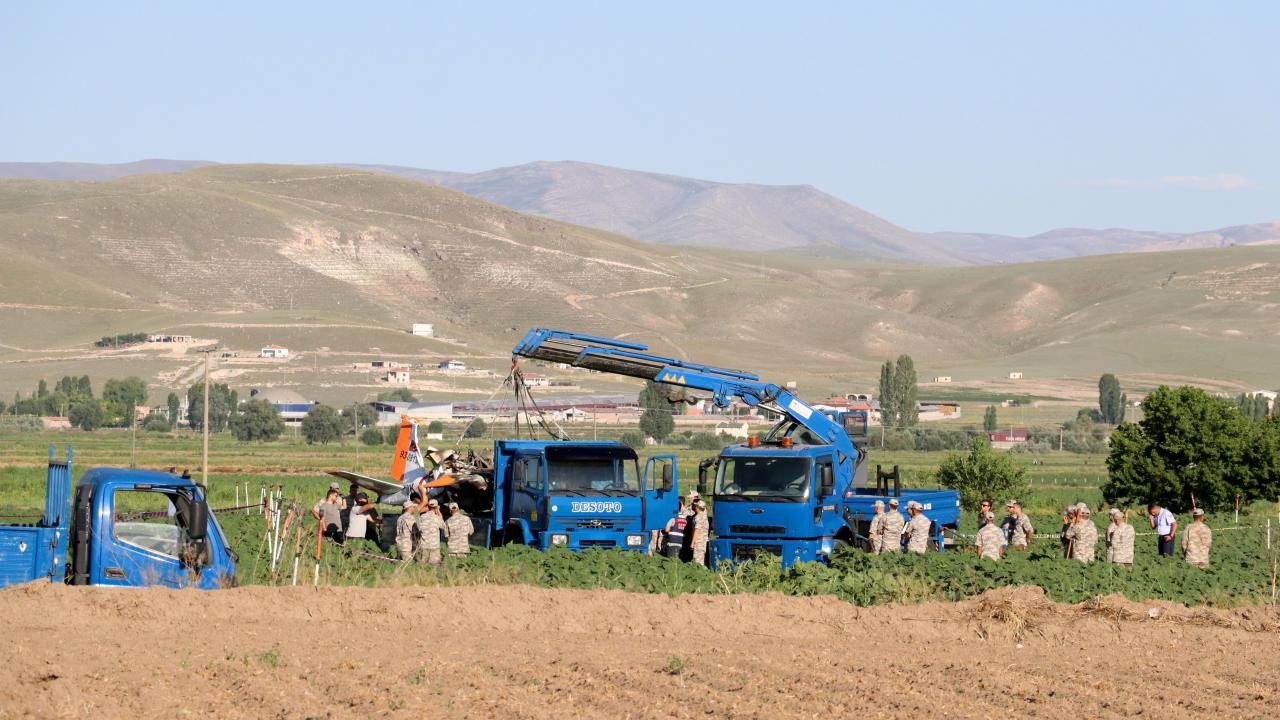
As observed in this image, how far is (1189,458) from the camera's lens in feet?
155

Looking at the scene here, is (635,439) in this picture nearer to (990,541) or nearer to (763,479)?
(763,479)

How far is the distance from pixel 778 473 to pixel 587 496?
293 cm

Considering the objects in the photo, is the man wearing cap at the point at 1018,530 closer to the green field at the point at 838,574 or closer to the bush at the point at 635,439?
the green field at the point at 838,574

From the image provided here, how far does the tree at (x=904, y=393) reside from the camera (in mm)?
110938

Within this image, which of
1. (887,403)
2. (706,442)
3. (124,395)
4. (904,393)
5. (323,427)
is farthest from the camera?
(124,395)

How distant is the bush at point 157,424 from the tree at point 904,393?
157 feet

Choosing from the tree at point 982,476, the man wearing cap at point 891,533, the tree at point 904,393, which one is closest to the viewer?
the man wearing cap at point 891,533

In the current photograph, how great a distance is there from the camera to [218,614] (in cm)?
1681

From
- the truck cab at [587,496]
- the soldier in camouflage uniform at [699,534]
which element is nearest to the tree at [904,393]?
the truck cab at [587,496]

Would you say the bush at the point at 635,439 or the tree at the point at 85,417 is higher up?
the bush at the point at 635,439

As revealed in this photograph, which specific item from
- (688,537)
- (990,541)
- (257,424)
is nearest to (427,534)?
(688,537)

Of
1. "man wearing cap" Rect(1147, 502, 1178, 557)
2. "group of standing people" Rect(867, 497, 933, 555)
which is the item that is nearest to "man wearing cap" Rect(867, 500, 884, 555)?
"group of standing people" Rect(867, 497, 933, 555)

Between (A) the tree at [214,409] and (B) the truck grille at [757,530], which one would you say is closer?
(B) the truck grille at [757,530]

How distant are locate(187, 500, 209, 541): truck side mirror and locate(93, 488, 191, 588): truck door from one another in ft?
1.06
